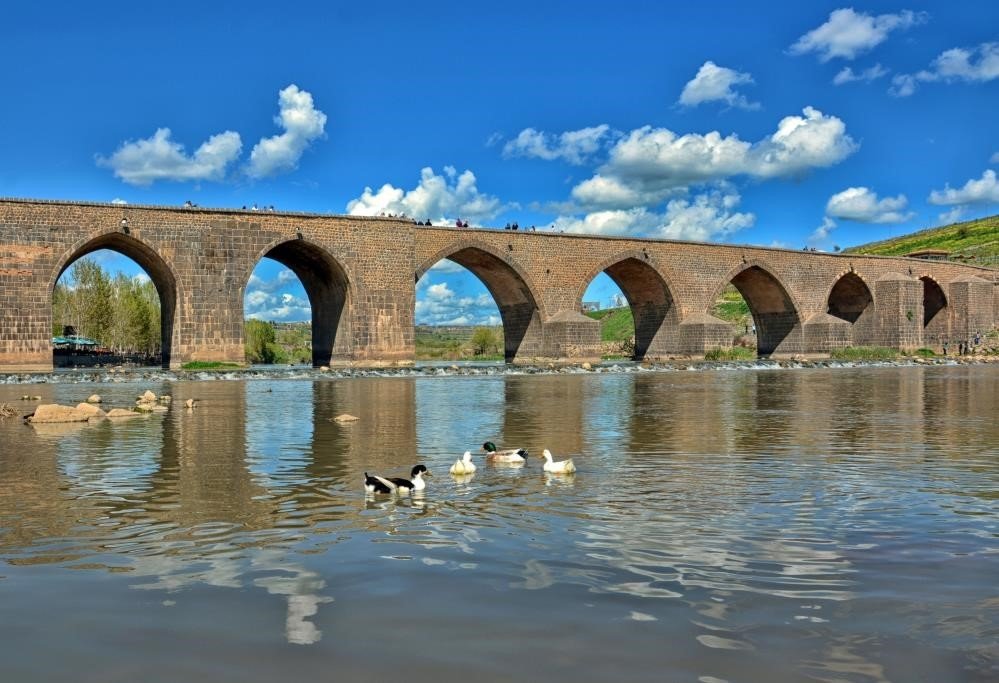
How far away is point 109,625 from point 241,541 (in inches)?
67.2

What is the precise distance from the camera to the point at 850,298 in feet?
197

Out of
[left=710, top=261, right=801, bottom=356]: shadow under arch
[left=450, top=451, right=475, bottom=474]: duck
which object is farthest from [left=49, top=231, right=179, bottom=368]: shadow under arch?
[left=710, top=261, right=801, bottom=356]: shadow under arch

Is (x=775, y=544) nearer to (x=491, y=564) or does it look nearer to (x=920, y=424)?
(x=491, y=564)

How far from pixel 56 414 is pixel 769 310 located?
4786 centimetres

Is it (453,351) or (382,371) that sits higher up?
(453,351)

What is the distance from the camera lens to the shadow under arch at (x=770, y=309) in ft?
177

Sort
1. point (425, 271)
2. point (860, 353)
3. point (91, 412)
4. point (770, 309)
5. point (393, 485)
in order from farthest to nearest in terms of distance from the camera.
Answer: point (770, 309) → point (860, 353) → point (425, 271) → point (91, 412) → point (393, 485)

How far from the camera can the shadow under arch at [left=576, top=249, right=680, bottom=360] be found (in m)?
48.1

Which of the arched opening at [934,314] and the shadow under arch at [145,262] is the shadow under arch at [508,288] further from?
the arched opening at [934,314]

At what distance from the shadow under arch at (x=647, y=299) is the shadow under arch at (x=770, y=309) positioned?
543cm

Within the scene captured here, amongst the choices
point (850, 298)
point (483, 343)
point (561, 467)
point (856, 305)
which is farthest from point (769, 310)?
point (561, 467)

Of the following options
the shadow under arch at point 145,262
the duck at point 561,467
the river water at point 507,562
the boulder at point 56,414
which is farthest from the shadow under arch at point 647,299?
the duck at point 561,467

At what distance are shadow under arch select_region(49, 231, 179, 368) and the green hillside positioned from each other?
64.7 m

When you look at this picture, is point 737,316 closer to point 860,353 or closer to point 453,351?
point 453,351
